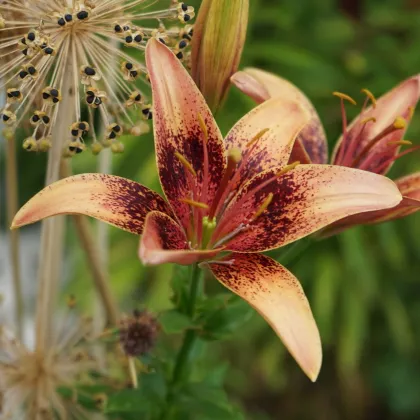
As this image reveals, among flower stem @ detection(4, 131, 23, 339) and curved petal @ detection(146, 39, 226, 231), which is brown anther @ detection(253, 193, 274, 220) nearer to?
curved petal @ detection(146, 39, 226, 231)

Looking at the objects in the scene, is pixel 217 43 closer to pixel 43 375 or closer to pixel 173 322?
pixel 173 322

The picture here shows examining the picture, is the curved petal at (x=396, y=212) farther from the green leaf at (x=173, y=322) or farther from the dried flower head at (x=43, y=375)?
the dried flower head at (x=43, y=375)

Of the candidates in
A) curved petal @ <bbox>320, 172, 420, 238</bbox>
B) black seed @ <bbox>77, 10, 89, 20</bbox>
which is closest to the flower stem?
black seed @ <bbox>77, 10, 89, 20</bbox>

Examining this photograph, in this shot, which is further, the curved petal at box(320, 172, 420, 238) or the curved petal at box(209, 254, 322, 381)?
the curved petal at box(320, 172, 420, 238)

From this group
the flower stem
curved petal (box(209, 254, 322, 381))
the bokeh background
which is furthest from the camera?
the bokeh background

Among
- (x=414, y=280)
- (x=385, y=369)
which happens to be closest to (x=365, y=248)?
(x=414, y=280)
